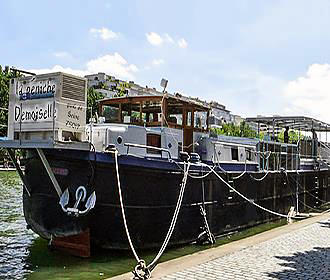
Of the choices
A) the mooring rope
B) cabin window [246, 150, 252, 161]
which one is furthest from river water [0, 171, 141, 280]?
cabin window [246, 150, 252, 161]

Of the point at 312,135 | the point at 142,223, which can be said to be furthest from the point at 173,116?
the point at 312,135

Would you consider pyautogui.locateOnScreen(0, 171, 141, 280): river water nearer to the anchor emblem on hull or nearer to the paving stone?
the anchor emblem on hull

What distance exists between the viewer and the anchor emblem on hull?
898 centimetres

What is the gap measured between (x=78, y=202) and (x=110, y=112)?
12.3 ft

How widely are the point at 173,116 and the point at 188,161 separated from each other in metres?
1.54

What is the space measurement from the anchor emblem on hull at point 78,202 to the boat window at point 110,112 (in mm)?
3282

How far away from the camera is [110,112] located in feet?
40.3

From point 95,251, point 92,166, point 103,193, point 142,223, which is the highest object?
point 92,166

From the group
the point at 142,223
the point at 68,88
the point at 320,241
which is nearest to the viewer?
the point at 68,88

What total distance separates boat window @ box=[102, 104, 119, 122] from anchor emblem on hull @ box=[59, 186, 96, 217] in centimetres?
328

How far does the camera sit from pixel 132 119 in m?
11.9

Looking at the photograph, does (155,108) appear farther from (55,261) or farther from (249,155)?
(249,155)

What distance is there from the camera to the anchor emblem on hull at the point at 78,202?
898 centimetres

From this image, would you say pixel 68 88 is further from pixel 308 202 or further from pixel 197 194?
pixel 308 202
